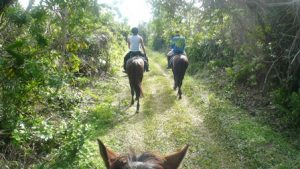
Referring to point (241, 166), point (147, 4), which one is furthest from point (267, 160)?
point (147, 4)

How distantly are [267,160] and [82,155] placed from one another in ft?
11.2

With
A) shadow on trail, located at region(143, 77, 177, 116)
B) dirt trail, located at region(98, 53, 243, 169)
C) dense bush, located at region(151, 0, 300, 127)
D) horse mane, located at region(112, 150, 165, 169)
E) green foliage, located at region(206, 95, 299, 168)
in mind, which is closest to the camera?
horse mane, located at region(112, 150, 165, 169)

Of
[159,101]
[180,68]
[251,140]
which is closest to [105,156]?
[251,140]

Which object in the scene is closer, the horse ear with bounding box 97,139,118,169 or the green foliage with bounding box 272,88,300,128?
the horse ear with bounding box 97,139,118,169

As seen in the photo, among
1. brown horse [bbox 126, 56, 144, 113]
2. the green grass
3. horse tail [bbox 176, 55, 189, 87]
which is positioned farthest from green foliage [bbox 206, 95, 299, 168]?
horse tail [bbox 176, 55, 189, 87]

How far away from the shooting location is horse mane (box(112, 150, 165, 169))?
2.28 m

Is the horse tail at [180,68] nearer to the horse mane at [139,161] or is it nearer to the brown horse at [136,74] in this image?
the brown horse at [136,74]

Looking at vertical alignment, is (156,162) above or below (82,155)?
above

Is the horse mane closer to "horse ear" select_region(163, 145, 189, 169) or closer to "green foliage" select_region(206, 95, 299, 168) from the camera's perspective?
"horse ear" select_region(163, 145, 189, 169)

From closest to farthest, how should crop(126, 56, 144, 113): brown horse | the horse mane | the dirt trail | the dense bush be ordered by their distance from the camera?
the horse mane → the dirt trail → the dense bush → crop(126, 56, 144, 113): brown horse

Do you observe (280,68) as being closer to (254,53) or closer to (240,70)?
(254,53)

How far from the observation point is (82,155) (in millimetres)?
5402

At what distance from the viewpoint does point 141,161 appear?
236cm

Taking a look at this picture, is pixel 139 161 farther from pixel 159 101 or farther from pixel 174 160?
pixel 159 101
